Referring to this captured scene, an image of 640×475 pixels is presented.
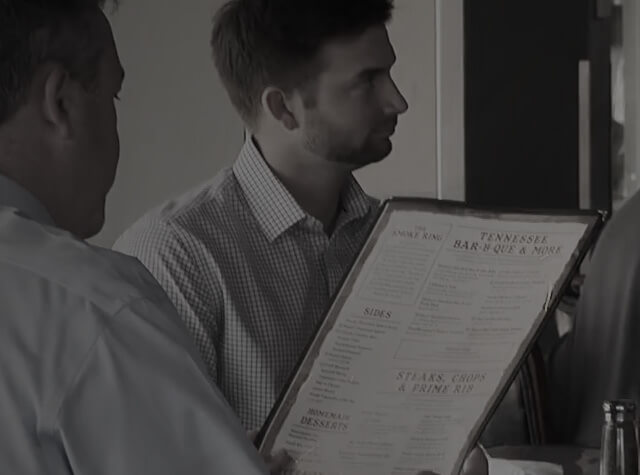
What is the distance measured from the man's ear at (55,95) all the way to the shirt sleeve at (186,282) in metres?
0.77

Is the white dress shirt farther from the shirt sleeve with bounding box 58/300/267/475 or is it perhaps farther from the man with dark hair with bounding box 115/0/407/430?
the man with dark hair with bounding box 115/0/407/430

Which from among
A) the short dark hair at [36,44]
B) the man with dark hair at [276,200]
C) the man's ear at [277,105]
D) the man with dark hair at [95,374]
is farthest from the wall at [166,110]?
the man with dark hair at [95,374]

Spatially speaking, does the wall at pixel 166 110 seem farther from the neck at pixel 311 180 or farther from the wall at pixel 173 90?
the neck at pixel 311 180

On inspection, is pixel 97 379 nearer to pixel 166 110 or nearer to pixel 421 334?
pixel 421 334

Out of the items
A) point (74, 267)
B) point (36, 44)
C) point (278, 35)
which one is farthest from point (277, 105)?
point (74, 267)

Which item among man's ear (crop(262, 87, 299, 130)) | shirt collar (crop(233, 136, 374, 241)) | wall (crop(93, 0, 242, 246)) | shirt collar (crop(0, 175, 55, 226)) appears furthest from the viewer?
wall (crop(93, 0, 242, 246))

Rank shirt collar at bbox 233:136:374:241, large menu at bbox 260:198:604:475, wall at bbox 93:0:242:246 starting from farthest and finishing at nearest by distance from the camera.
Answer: wall at bbox 93:0:242:246 < shirt collar at bbox 233:136:374:241 < large menu at bbox 260:198:604:475

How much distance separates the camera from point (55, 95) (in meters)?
0.98

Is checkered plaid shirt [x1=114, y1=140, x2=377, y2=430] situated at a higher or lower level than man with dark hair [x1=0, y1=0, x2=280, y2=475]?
lower

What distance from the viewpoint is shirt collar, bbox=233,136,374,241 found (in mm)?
1877

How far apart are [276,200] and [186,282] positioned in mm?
209

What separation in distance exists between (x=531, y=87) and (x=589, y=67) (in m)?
0.13

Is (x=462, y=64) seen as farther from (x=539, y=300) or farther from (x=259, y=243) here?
(x=539, y=300)

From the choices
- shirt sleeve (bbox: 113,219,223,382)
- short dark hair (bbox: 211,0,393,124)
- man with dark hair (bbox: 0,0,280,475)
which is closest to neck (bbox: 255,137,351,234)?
short dark hair (bbox: 211,0,393,124)
